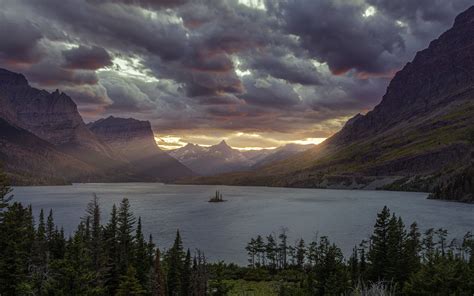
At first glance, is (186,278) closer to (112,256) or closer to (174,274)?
(174,274)

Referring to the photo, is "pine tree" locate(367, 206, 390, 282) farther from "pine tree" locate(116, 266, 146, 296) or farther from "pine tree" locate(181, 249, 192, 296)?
"pine tree" locate(116, 266, 146, 296)

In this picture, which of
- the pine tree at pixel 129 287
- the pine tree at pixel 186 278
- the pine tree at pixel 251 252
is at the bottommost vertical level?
the pine tree at pixel 251 252

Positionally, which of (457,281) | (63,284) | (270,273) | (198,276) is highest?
(63,284)

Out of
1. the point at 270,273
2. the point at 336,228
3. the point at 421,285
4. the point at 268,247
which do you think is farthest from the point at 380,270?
the point at 336,228

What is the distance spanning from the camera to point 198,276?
7588 cm

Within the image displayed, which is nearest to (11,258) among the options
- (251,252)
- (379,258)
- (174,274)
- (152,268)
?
(152,268)

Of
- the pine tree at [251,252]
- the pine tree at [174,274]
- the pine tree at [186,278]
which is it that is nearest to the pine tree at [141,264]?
the pine tree at [174,274]

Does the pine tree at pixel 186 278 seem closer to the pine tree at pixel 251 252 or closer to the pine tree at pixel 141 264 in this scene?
the pine tree at pixel 141 264

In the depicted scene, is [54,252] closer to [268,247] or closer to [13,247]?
[13,247]

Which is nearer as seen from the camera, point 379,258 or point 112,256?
point 112,256

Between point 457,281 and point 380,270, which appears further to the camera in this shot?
point 380,270

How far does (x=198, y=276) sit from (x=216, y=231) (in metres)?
107

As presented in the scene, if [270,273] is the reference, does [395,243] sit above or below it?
above

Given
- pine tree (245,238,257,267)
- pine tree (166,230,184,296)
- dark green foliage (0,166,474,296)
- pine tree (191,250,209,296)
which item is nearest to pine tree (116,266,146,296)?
dark green foliage (0,166,474,296)
